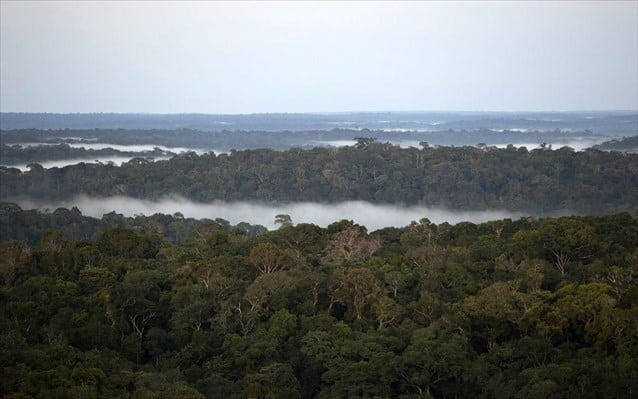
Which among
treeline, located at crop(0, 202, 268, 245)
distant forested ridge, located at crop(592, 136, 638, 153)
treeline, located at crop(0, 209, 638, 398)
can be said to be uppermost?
treeline, located at crop(0, 209, 638, 398)

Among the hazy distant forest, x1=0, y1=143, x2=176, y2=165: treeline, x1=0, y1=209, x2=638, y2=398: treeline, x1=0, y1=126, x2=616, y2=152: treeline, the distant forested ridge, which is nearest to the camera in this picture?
x1=0, y1=209, x2=638, y2=398: treeline

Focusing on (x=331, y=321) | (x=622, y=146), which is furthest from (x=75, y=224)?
(x=622, y=146)

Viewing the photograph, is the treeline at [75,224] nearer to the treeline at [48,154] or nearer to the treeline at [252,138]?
the treeline at [48,154]

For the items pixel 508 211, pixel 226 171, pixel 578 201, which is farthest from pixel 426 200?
pixel 226 171

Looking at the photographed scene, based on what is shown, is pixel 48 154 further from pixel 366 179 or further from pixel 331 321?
pixel 331 321

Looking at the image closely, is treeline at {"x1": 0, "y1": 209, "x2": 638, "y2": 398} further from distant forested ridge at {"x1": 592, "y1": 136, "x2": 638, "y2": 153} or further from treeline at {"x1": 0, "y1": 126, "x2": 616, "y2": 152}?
treeline at {"x1": 0, "y1": 126, "x2": 616, "y2": 152}

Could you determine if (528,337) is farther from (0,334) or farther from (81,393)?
(0,334)

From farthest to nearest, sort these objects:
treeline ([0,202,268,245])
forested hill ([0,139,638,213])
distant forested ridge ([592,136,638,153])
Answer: distant forested ridge ([592,136,638,153])
forested hill ([0,139,638,213])
treeline ([0,202,268,245])

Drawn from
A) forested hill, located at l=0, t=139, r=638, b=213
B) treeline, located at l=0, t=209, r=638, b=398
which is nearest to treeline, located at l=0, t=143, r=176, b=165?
forested hill, located at l=0, t=139, r=638, b=213
